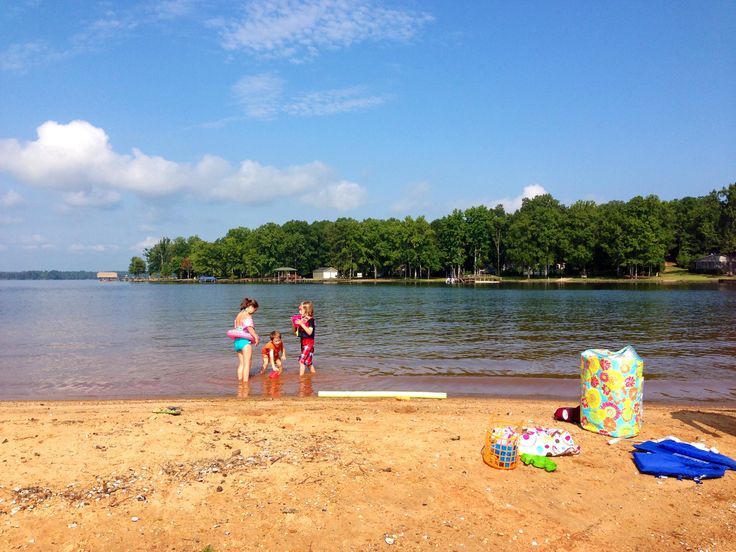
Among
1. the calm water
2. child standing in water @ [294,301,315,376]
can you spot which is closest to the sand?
the calm water

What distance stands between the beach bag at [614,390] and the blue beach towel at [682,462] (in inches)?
29.9

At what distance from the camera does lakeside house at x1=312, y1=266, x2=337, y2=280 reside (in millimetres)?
141387

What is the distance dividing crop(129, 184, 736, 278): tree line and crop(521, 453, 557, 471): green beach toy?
3945 inches

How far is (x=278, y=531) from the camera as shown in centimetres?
455

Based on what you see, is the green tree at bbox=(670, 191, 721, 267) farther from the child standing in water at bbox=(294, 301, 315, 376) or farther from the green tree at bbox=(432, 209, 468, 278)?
the child standing in water at bbox=(294, 301, 315, 376)

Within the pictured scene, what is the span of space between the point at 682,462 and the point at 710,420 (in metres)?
3.17

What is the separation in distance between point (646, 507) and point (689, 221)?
4921 inches

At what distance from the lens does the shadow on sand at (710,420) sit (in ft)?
25.4

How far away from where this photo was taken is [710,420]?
27.4 feet

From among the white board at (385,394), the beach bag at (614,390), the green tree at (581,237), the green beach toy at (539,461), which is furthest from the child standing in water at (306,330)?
the green tree at (581,237)

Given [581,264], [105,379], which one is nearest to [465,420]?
[105,379]

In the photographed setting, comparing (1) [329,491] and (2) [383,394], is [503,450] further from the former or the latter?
(2) [383,394]

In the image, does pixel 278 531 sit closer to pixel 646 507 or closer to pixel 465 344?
pixel 646 507

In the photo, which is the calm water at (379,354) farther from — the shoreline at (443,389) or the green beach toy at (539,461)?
the green beach toy at (539,461)
